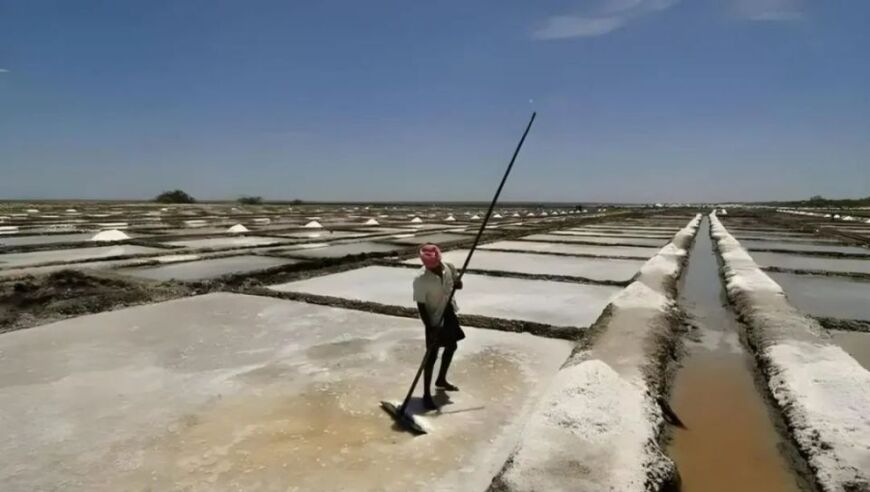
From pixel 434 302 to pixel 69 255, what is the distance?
448 inches

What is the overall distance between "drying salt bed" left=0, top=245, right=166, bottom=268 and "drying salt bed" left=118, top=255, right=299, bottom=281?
2.12 metres

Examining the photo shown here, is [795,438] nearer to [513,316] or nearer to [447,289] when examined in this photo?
[447,289]

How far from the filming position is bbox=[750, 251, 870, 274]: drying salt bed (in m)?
11.2

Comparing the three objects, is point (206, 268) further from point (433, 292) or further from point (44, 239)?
point (44, 239)

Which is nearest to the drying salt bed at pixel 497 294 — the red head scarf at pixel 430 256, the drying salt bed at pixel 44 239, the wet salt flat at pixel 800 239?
the red head scarf at pixel 430 256

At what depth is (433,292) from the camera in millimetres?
3654

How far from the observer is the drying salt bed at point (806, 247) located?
1437 centimetres

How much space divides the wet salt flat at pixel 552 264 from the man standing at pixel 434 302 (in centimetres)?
637

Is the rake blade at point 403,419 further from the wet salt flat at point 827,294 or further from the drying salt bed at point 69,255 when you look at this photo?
the drying salt bed at point 69,255

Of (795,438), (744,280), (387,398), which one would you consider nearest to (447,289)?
(387,398)

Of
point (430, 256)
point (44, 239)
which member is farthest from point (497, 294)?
point (44, 239)

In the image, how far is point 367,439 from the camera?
10.3ft

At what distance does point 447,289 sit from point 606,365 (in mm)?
1623

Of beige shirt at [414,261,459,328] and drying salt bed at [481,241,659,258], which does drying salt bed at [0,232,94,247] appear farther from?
beige shirt at [414,261,459,328]
